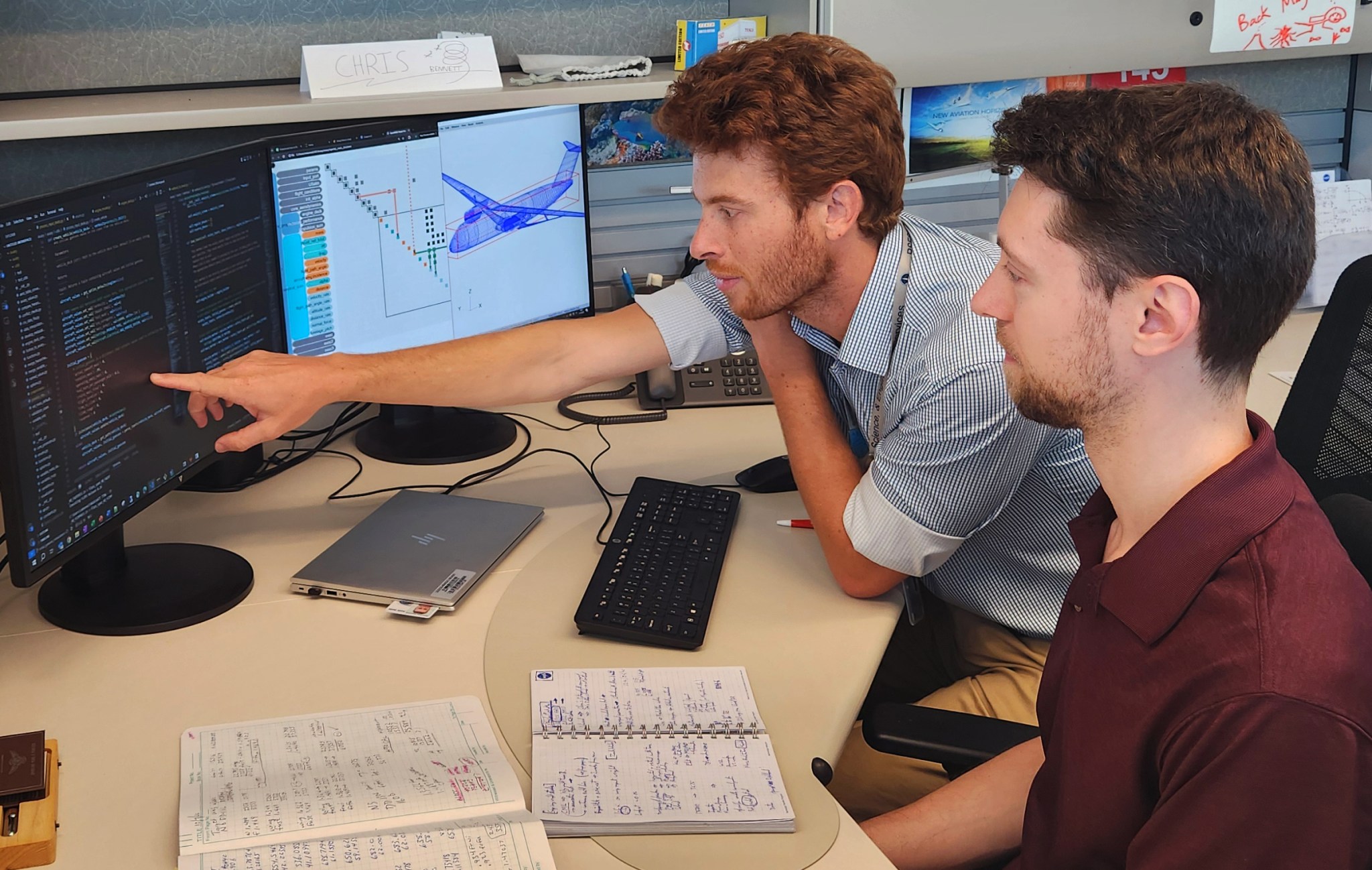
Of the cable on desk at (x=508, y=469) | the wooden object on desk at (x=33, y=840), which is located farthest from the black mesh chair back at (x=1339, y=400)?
the wooden object on desk at (x=33, y=840)

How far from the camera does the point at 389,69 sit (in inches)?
60.8

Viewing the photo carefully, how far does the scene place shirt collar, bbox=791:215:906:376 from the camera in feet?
4.31

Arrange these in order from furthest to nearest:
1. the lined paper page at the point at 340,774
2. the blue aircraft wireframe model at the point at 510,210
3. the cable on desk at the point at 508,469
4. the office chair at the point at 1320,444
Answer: the blue aircraft wireframe model at the point at 510,210 < the cable on desk at the point at 508,469 < the office chair at the point at 1320,444 < the lined paper page at the point at 340,774

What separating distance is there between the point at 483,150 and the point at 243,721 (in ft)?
2.75

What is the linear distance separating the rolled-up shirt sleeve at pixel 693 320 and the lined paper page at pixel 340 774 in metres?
0.63

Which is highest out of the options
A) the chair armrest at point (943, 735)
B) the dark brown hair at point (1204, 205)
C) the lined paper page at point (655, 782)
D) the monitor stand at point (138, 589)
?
the dark brown hair at point (1204, 205)

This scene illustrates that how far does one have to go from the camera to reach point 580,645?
3.76 feet

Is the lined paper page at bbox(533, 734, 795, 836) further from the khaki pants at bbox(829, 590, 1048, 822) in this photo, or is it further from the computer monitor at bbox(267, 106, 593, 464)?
the computer monitor at bbox(267, 106, 593, 464)

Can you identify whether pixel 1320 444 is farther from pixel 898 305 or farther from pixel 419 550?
pixel 419 550

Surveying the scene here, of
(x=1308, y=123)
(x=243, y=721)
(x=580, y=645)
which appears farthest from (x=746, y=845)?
(x=1308, y=123)

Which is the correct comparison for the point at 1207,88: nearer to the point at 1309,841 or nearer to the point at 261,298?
the point at 1309,841

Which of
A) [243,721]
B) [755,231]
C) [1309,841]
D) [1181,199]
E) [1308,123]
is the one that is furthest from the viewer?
[1308,123]

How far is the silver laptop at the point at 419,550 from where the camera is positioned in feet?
4.05

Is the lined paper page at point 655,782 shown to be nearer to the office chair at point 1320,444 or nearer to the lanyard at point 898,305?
the office chair at point 1320,444
